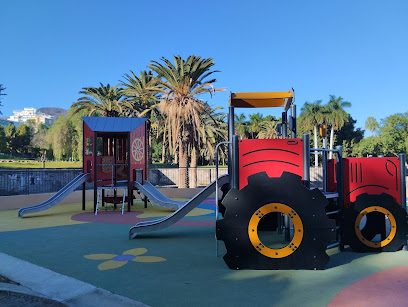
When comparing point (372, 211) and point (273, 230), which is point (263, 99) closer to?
point (372, 211)

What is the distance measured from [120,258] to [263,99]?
14.2 ft

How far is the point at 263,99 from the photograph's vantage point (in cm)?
756

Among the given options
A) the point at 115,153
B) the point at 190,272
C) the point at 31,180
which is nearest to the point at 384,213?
the point at 190,272

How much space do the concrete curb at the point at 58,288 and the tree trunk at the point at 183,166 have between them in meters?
16.1

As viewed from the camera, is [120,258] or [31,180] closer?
[120,258]

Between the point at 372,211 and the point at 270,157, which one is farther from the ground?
the point at 270,157

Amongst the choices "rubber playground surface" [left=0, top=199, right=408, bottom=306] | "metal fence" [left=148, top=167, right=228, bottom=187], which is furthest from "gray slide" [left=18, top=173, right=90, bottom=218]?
"metal fence" [left=148, top=167, right=228, bottom=187]

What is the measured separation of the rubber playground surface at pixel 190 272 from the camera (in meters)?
3.95

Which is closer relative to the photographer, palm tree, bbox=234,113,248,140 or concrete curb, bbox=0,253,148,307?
concrete curb, bbox=0,253,148,307

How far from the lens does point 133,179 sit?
14008 mm

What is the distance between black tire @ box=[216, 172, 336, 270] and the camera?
5086 millimetres

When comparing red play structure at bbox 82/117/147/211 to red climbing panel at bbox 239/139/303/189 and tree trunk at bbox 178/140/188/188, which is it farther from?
red climbing panel at bbox 239/139/303/189

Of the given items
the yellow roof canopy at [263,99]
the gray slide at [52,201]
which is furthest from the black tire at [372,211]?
the gray slide at [52,201]

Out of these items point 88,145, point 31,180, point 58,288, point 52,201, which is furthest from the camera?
point 31,180
